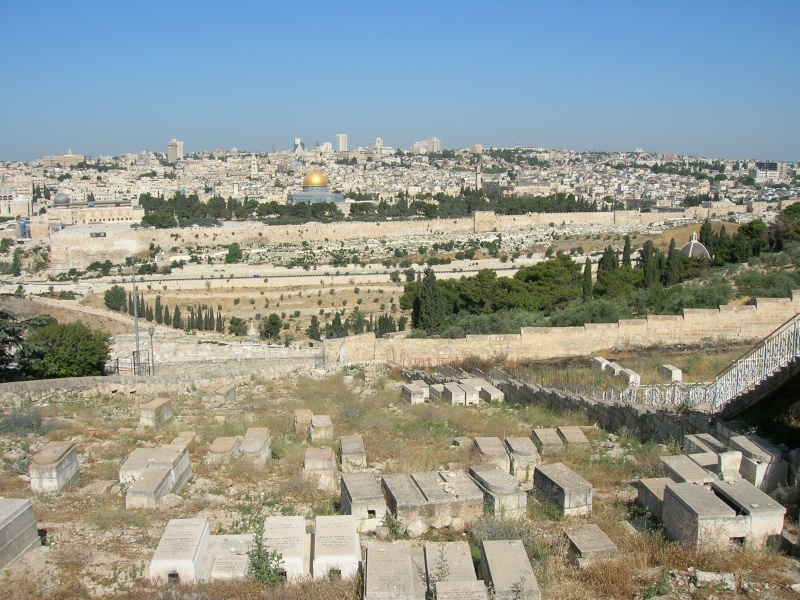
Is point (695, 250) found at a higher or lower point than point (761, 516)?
lower

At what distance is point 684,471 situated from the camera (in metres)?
4.63

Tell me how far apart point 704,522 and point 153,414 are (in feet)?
18.1

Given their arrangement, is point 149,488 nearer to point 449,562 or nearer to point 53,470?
point 53,470

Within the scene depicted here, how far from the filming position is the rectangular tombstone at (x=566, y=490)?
15.2ft

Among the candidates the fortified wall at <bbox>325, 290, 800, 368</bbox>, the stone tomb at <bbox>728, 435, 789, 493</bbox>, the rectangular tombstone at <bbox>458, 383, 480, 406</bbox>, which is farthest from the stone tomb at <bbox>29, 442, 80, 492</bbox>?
the fortified wall at <bbox>325, 290, 800, 368</bbox>

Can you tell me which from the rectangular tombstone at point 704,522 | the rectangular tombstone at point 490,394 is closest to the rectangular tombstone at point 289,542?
the rectangular tombstone at point 704,522

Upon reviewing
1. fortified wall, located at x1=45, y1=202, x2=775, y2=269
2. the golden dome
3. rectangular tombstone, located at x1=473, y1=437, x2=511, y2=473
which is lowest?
fortified wall, located at x1=45, y1=202, x2=775, y2=269

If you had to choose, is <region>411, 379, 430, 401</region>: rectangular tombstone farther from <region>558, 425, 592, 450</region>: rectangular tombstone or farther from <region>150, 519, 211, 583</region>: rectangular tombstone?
<region>150, 519, 211, 583</region>: rectangular tombstone

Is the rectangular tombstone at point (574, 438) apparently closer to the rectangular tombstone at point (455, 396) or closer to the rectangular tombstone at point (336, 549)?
the rectangular tombstone at point (455, 396)

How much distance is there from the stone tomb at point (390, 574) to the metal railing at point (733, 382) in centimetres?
337

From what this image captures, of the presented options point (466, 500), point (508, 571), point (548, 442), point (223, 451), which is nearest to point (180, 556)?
point (508, 571)

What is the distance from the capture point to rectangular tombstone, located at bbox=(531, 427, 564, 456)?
614cm

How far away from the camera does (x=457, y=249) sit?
4200 centimetres

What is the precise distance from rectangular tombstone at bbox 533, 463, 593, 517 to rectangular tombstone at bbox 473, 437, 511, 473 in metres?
0.60
